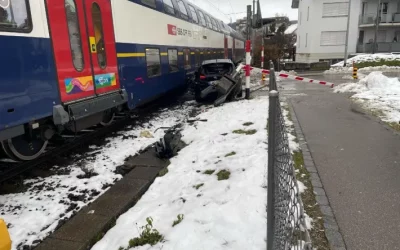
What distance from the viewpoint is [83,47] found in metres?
6.34

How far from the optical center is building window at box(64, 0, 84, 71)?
597cm

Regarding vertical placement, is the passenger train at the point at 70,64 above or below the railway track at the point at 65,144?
above

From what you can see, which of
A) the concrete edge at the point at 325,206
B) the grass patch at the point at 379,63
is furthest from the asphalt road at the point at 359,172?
the grass patch at the point at 379,63

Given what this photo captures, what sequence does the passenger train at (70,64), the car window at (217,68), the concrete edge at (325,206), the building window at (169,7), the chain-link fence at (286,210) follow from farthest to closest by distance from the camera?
1. the car window at (217,68)
2. the building window at (169,7)
3. the passenger train at (70,64)
4. the concrete edge at (325,206)
5. the chain-link fence at (286,210)

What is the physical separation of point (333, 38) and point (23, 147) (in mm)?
34036

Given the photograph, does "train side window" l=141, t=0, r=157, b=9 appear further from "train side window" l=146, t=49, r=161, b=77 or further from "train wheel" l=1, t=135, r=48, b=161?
"train wheel" l=1, t=135, r=48, b=161

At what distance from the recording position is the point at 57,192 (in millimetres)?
4992

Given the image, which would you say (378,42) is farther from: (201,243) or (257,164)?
(201,243)

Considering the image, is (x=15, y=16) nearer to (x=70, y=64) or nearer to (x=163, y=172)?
(x=70, y=64)

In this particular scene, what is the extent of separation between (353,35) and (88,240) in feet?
119

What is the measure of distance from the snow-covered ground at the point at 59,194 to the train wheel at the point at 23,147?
1.63 feet

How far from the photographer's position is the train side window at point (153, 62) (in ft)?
32.0

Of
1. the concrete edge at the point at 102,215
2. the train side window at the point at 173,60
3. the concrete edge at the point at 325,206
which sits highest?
the train side window at the point at 173,60

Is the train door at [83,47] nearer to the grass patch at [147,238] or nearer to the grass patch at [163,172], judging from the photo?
the grass patch at [163,172]
